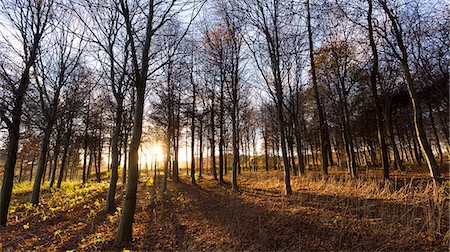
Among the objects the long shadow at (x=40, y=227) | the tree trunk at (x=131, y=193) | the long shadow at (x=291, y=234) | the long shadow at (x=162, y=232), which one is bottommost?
the long shadow at (x=40, y=227)

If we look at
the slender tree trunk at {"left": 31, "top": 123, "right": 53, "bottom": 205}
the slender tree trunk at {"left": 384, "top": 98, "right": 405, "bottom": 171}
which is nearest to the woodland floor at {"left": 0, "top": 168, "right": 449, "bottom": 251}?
the slender tree trunk at {"left": 31, "top": 123, "right": 53, "bottom": 205}

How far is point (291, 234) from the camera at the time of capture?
487 centimetres

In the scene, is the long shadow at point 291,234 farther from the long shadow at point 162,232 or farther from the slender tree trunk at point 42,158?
the slender tree trunk at point 42,158

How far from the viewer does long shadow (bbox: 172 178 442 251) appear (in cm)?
404

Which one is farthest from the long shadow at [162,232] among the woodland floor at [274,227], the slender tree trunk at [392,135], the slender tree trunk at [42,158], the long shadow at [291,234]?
the slender tree trunk at [392,135]

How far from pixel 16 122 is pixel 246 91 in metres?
14.8

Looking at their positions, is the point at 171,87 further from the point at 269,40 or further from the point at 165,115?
the point at 269,40

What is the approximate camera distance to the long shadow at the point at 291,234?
4035 millimetres

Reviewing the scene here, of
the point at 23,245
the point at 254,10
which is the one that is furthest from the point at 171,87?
the point at 23,245

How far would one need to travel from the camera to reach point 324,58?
595 inches

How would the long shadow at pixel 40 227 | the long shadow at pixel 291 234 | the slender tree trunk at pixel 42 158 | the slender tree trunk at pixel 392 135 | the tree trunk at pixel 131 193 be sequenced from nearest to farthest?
the long shadow at pixel 291 234 < the tree trunk at pixel 131 193 < the long shadow at pixel 40 227 < the slender tree trunk at pixel 42 158 < the slender tree trunk at pixel 392 135

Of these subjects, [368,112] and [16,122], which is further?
[368,112]

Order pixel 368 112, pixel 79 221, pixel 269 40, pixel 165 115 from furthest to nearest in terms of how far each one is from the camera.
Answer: pixel 368 112 < pixel 165 115 < pixel 269 40 < pixel 79 221

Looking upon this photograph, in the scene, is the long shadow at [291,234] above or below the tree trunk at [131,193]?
below
